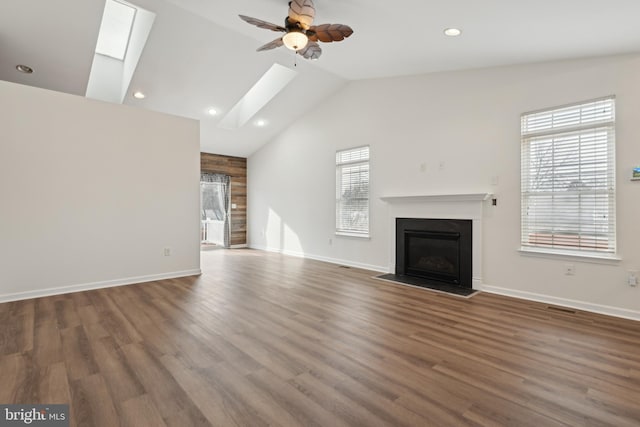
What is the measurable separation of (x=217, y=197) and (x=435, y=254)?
21.8 ft

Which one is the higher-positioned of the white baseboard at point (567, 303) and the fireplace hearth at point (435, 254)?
the fireplace hearth at point (435, 254)

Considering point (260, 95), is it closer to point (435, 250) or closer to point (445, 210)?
point (445, 210)

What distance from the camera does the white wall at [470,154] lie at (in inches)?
130

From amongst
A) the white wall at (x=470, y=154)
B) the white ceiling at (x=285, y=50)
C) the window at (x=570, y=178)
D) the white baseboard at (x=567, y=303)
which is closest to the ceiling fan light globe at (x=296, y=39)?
the white ceiling at (x=285, y=50)

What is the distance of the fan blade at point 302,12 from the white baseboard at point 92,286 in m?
4.03

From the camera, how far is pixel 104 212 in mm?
4402

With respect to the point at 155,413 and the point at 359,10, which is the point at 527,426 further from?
the point at 359,10

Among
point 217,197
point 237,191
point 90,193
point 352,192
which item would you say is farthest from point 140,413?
point 217,197

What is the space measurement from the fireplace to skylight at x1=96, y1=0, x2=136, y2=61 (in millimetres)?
5247

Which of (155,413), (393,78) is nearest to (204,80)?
(393,78)

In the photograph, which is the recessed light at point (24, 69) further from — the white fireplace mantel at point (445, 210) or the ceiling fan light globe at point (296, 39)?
the white fireplace mantel at point (445, 210)

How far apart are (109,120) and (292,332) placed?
3991 millimetres

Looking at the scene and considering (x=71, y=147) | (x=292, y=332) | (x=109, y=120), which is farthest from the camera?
(x=109, y=120)

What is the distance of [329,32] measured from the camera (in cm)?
306
